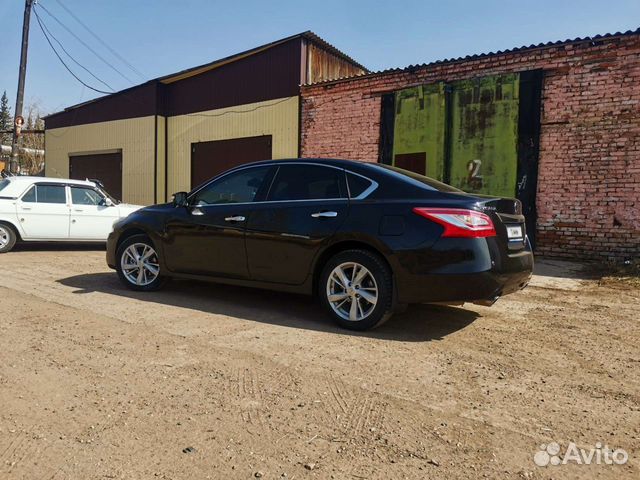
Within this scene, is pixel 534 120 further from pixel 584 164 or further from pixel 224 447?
pixel 224 447

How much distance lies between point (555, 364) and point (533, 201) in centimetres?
723

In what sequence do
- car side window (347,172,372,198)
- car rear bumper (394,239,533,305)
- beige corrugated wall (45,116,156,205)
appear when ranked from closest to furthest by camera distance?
car rear bumper (394,239,533,305), car side window (347,172,372,198), beige corrugated wall (45,116,156,205)

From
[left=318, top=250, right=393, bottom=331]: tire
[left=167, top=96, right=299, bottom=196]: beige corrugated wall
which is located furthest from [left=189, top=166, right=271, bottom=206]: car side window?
[left=167, top=96, right=299, bottom=196]: beige corrugated wall

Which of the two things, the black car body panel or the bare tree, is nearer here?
the black car body panel

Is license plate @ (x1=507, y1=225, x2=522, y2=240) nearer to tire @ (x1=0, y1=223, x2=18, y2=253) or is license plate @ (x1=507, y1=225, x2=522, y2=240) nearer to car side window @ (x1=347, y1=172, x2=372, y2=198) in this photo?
car side window @ (x1=347, y1=172, x2=372, y2=198)

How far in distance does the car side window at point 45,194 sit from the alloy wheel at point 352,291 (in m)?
7.79

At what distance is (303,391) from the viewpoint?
3.12 meters

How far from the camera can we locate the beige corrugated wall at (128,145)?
1781cm

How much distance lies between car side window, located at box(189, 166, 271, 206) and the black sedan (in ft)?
0.04

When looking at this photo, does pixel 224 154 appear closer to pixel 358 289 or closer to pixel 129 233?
pixel 129 233

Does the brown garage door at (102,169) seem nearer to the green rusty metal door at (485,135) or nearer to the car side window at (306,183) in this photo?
the green rusty metal door at (485,135)

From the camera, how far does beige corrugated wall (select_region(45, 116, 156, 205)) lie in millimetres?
17812

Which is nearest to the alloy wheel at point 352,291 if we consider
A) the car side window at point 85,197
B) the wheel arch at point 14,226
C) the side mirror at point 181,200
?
the side mirror at point 181,200

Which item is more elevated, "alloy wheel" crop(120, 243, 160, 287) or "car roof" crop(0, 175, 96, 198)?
"car roof" crop(0, 175, 96, 198)
